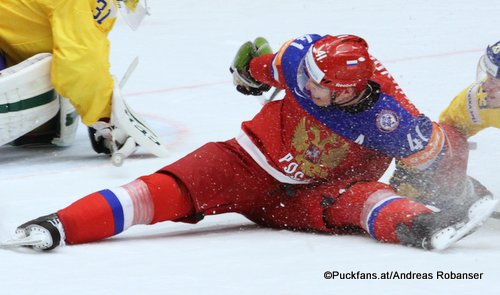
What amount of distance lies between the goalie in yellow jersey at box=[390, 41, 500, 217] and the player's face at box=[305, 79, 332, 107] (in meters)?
0.28

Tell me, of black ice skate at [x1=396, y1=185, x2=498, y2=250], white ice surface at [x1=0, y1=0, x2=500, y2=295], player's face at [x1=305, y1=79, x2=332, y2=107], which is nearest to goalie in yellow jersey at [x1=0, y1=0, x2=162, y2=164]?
white ice surface at [x1=0, y1=0, x2=500, y2=295]

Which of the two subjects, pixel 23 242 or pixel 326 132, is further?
pixel 326 132

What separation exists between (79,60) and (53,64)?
0.10 m

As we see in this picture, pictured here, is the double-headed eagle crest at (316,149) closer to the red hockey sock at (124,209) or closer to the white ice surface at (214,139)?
the white ice surface at (214,139)

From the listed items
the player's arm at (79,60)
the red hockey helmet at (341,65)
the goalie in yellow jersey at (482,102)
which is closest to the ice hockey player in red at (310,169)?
the red hockey helmet at (341,65)

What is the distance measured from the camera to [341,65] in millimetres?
2777

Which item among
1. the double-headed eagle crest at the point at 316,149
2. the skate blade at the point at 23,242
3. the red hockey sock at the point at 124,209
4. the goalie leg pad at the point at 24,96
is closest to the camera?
the skate blade at the point at 23,242

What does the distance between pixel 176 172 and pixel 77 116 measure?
4.82ft

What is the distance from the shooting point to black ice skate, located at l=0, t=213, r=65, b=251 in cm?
269

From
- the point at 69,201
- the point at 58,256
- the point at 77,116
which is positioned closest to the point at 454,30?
the point at 77,116

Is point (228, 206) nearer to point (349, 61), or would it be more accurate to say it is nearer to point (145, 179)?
point (145, 179)

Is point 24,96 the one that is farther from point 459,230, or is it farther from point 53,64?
point 459,230

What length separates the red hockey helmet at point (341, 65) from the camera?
9.12 ft

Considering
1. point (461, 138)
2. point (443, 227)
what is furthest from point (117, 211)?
point (461, 138)
